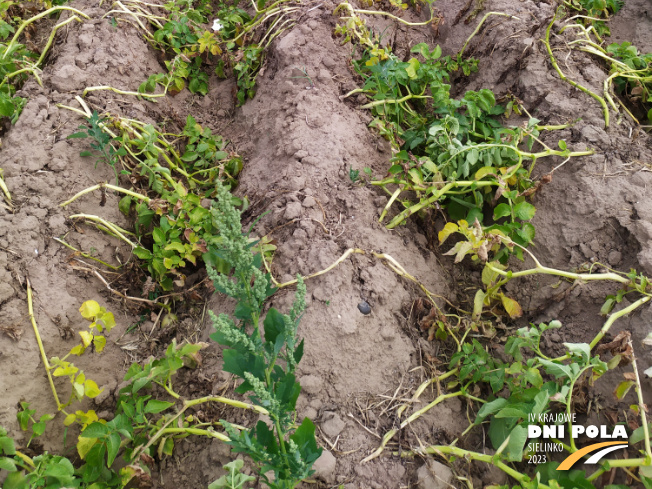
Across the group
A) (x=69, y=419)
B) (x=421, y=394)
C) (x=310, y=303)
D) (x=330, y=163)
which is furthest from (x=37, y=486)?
(x=330, y=163)

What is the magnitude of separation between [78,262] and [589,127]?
2.74 metres

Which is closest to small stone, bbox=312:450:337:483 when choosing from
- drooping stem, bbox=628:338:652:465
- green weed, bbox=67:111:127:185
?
drooping stem, bbox=628:338:652:465

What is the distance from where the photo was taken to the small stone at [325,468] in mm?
1763

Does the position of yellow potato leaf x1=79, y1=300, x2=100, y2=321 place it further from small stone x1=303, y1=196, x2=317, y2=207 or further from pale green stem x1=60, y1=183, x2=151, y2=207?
small stone x1=303, y1=196, x2=317, y2=207

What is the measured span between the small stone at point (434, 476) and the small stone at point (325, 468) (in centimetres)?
33

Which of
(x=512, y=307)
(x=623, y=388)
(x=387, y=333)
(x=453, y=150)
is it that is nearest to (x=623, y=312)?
(x=623, y=388)

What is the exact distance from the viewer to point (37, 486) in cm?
164

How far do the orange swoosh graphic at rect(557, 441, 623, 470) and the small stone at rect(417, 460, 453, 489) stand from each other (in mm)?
396

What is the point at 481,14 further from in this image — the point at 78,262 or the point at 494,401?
the point at 78,262

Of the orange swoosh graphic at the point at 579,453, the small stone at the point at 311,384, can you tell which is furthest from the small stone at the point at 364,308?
the orange swoosh graphic at the point at 579,453

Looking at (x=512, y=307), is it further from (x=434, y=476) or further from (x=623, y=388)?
(x=434, y=476)

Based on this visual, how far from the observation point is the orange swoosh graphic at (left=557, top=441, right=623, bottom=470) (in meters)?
1.71

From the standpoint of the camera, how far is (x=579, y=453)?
5.65 ft

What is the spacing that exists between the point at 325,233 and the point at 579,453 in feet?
4.46
